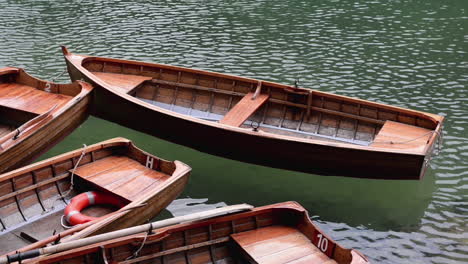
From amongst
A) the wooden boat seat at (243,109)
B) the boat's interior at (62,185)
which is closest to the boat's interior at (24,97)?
the boat's interior at (62,185)

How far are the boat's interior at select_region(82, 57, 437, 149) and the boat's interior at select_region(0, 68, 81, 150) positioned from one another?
1.61 meters

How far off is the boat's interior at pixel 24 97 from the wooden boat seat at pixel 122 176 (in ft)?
8.74

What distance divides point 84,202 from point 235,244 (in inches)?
143

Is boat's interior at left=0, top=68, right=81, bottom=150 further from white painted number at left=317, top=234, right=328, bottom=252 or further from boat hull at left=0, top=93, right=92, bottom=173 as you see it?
white painted number at left=317, top=234, right=328, bottom=252

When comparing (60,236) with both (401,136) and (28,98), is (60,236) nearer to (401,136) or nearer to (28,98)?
(28,98)

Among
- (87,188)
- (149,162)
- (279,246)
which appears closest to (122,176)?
(149,162)

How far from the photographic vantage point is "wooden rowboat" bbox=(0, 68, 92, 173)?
13.5m

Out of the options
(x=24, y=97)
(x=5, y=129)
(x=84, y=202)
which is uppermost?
(x=24, y=97)

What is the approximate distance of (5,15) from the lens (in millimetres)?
30156

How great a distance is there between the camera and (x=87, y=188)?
12.6 m

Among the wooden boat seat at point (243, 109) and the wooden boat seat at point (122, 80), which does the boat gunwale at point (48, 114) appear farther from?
the wooden boat seat at point (243, 109)

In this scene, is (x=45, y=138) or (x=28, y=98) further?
(x=28, y=98)

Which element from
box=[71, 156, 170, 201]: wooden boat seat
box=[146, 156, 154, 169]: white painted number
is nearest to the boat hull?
box=[71, 156, 170, 201]: wooden boat seat

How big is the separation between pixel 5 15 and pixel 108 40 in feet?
26.4
